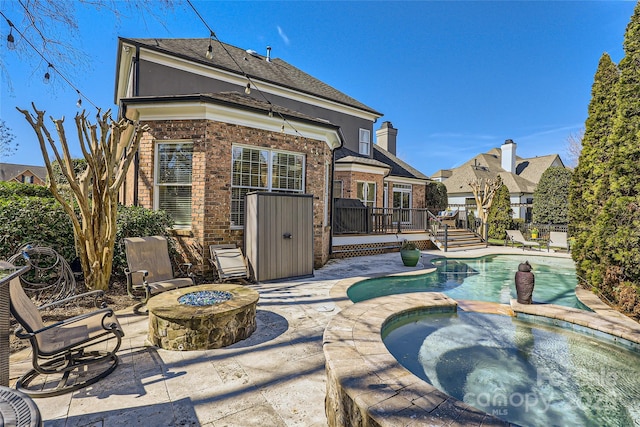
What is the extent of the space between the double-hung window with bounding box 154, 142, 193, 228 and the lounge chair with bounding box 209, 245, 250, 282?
117cm

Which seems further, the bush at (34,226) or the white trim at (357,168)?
the white trim at (357,168)

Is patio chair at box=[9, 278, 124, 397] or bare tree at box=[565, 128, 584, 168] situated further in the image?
bare tree at box=[565, 128, 584, 168]

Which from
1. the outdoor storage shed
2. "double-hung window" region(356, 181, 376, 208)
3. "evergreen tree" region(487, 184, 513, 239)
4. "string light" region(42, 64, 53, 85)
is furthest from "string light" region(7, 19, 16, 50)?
"evergreen tree" region(487, 184, 513, 239)

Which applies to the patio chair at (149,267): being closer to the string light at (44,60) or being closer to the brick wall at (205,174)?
the brick wall at (205,174)

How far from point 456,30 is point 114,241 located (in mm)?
15141

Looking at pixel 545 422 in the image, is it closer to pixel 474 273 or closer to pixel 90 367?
pixel 90 367

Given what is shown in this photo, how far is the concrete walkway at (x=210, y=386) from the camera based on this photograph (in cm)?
242

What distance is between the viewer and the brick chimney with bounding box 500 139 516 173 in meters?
29.1

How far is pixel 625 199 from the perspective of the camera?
5449 mm

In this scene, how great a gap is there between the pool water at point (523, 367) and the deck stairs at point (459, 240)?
10051 millimetres

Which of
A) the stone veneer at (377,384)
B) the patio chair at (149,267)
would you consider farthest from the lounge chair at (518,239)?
the patio chair at (149,267)

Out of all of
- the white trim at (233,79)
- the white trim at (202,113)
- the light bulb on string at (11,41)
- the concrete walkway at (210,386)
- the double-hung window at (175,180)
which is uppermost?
the white trim at (233,79)

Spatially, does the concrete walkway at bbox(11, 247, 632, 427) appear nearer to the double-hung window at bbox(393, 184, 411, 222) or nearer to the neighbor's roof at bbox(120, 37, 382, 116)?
the neighbor's roof at bbox(120, 37, 382, 116)

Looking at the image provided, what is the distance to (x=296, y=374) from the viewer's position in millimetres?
3119
